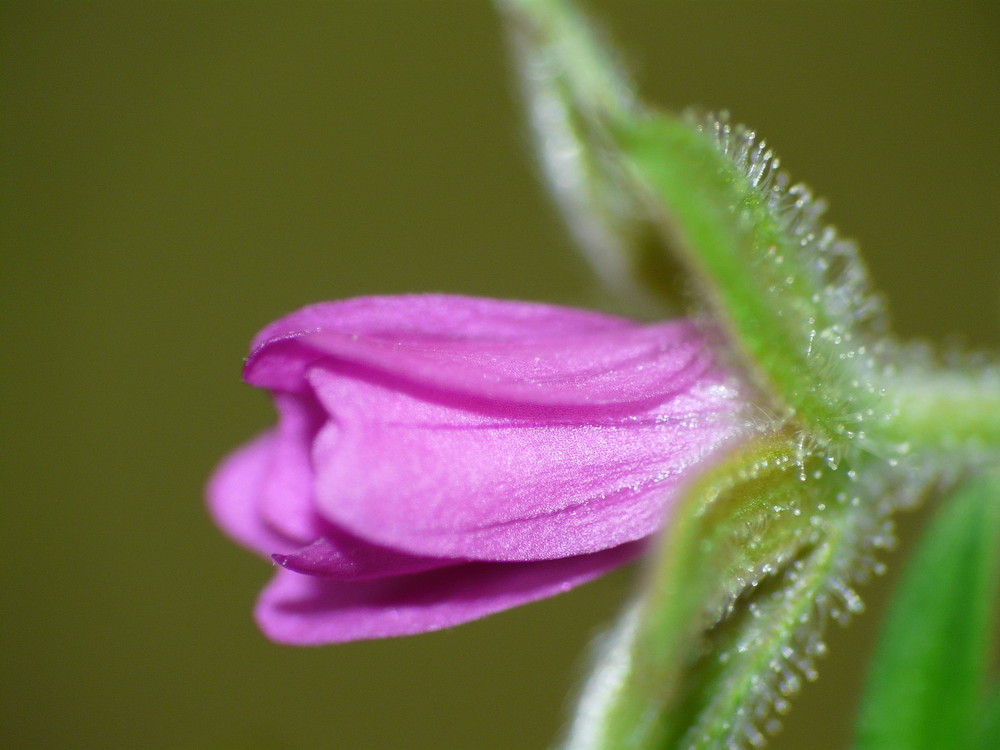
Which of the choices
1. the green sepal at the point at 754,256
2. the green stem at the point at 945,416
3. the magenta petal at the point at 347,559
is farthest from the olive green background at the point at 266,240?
the magenta petal at the point at 347,559

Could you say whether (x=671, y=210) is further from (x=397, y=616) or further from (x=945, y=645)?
(x=945, y=645)

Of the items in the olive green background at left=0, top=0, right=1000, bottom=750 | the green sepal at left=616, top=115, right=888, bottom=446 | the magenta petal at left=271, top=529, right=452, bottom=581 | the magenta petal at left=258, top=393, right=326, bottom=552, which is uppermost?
the olive green background at left=0, top=0, right=1000, bottom=750

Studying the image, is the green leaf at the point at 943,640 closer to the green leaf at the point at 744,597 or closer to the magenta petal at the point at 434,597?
the green leaf at the point at 744,597

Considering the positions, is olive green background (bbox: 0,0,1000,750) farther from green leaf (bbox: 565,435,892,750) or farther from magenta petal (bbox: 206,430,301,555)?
green leaf (bbox: 565,435,892,750)

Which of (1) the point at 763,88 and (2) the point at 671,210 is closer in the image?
(2) the point at 671,210

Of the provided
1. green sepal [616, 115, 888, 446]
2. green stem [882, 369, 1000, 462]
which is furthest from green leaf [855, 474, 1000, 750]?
green sepal [616, 115, 888, 446]

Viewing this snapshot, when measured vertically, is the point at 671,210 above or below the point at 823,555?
above

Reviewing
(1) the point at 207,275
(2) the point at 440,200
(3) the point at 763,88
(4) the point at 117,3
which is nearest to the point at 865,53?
(3) the point at 763,88
